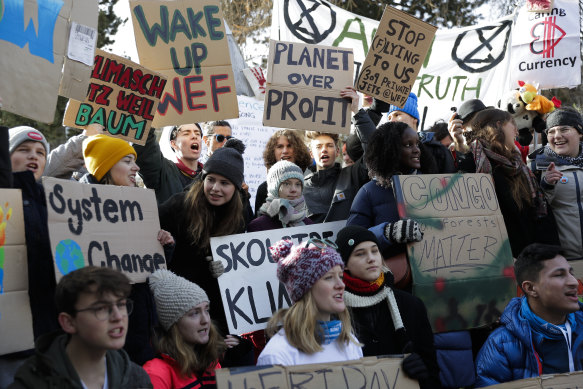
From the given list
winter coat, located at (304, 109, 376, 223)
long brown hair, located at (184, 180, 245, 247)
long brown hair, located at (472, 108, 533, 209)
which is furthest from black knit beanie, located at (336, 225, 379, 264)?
long brown hair, located at (472, 108, 533, 209)

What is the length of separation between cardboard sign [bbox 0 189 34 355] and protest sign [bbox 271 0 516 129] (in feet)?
17.8

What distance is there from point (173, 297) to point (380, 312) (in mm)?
1137

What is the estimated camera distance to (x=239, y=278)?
4391 millimetres

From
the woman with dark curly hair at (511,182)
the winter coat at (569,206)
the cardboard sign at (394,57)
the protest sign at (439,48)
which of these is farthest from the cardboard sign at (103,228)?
the protest sign at (439,48)

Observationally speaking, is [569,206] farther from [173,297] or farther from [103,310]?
[103,310]

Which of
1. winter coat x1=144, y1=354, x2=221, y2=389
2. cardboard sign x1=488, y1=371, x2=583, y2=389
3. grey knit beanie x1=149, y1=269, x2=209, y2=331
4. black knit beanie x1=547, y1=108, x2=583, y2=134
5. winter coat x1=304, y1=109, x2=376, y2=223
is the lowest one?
cardboard sign x1=488, y1=371, x2=583, y2=389

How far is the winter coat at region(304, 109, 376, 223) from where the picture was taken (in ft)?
17.5

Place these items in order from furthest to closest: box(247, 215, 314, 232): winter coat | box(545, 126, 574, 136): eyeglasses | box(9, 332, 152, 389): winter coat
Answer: box(545, 126, 574, 136): eyeglasses
box(247, 215, 314, 232): winter coat
box(9, 332, 152, 389): winter coat

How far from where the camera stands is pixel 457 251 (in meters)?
4.53

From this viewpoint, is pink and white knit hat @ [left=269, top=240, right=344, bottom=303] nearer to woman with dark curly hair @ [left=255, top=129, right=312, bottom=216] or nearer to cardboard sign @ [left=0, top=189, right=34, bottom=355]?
cardboard sign @ [left=0, top=189, right=34, bottom=355]

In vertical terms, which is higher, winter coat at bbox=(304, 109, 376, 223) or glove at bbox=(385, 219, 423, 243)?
winter coat at bbox=(304, 109, 376, 223)

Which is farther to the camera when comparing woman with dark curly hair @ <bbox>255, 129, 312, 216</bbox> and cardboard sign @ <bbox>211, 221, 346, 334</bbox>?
woman with dark curly hair @ <bbox>255, 129, 312, 216</bbox>

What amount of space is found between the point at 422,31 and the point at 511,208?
1.62 meters

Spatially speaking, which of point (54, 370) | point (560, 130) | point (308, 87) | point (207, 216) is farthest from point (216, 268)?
point (560, 130)
